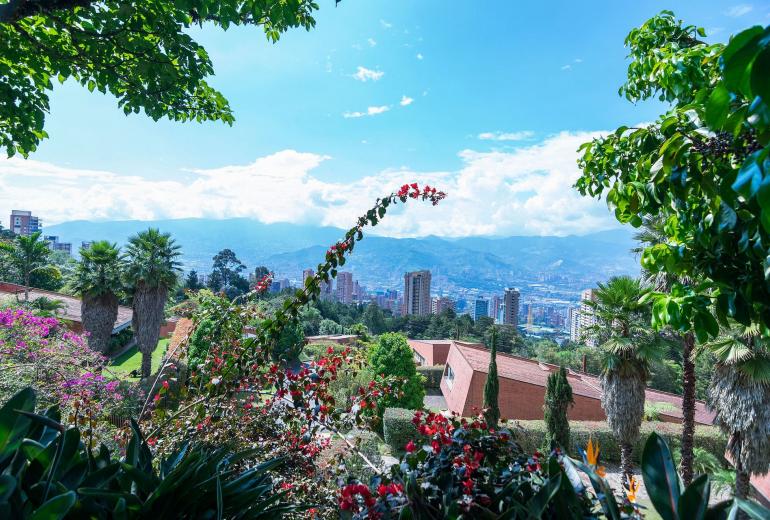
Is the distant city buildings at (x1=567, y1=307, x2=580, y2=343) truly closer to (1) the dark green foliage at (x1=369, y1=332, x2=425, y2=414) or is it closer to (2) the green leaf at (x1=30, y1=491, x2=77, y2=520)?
(1) the dark green foliage at (x1=369, y1=332, x2=425, y2=414)

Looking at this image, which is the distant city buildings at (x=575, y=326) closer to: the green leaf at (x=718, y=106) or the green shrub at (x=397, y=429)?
the green shrub at (x=397, y=429)

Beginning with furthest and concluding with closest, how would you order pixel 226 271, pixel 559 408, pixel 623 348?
pixel 226 271 < pixel 559 408 < pixel 623 348

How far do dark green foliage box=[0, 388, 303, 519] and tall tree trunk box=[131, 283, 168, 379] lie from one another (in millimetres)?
18963

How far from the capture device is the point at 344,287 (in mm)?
113750

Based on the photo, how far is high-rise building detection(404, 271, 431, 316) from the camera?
84.8 m

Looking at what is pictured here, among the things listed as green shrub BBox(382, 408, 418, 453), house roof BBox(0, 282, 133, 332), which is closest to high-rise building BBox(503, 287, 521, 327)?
house roof BBox(0, 282, 133, 332)

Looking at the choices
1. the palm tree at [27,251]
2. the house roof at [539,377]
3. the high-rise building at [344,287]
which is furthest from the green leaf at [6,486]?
the high-rise building at [344,287]

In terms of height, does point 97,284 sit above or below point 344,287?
above

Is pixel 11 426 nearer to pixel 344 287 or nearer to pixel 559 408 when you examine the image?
pixel 559 408

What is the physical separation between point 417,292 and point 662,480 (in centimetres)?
8576

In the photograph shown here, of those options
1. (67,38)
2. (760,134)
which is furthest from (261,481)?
(67,38)

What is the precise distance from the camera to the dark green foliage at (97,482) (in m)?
1.11

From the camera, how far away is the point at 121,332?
85.3 feet

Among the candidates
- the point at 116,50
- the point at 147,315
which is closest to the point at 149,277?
the point at 147,315
